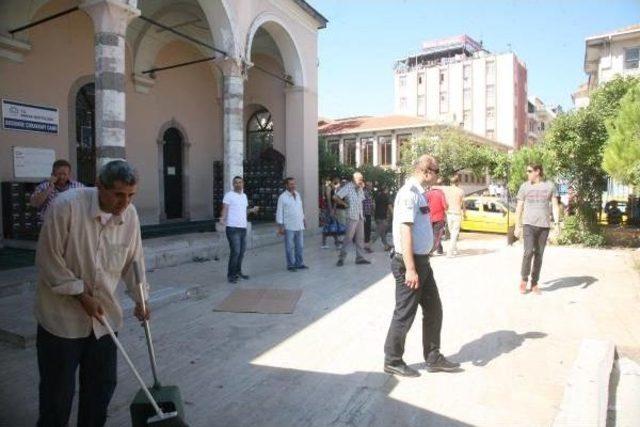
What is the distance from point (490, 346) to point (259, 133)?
14.0m

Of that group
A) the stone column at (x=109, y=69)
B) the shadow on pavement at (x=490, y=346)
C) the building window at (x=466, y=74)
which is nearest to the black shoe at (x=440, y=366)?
the shadow on pavement at (x=490, y=346)

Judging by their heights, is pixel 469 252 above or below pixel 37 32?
below

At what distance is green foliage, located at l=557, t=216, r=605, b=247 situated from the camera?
12000mm

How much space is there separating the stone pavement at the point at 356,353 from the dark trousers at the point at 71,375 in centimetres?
69

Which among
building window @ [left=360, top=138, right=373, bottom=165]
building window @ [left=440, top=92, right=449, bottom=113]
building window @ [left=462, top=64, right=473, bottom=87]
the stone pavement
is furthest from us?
building window @ [left=440, top=92, right=449, bottom=113]

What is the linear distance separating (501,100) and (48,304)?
62.0 m

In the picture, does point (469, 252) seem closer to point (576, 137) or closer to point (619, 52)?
point (576, 137)

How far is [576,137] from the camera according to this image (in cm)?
1161

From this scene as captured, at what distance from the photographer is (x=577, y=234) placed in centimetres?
1222

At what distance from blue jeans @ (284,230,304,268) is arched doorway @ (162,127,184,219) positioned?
282 inches

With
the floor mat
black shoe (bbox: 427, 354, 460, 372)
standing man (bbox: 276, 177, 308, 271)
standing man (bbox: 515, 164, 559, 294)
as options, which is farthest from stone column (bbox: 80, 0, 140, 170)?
standing man (bbox: 515, 164, 559, 294)

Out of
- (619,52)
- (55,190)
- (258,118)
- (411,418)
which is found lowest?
(411,418)

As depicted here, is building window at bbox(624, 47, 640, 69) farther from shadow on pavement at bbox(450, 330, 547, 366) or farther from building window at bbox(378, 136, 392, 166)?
shadow on pavement at bbox(450, 330, 547, 366)

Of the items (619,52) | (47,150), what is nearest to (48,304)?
(47,150)
